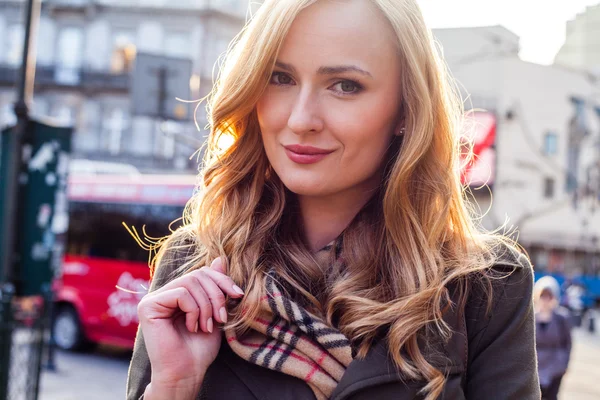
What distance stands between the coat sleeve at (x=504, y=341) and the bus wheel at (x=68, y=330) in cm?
1034

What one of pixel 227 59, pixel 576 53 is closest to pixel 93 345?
pixel 227 59

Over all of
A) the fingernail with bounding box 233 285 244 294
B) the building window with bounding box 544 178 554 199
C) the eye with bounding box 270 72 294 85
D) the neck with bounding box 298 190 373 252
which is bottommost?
the building window with bounding box 544 178 554 199

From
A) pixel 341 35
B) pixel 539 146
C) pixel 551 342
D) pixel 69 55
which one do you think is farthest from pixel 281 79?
pixel 539 146

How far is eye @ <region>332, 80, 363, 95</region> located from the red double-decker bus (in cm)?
810

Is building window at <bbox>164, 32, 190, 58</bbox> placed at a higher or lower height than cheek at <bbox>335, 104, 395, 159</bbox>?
lower

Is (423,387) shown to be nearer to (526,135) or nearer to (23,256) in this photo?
(23,256)

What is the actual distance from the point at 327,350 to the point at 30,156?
14.3ft

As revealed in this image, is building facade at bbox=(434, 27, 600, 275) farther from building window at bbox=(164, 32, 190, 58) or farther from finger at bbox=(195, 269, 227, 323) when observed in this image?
finger at bbox=(195, 269, 227, 323)

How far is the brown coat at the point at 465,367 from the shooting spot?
1.34 meters

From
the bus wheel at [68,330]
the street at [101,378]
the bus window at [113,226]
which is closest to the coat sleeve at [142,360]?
the street at [101,378]

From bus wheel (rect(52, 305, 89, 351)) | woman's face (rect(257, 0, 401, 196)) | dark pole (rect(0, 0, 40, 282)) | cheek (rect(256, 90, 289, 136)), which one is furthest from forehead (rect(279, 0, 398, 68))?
bus wheel (rect(52, 305, 89, 351))

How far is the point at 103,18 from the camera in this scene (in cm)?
2716

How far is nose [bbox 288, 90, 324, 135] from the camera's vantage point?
146 cm

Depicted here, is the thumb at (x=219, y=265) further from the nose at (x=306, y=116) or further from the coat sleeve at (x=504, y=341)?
the coat sleeve at (x=504, y=341)
